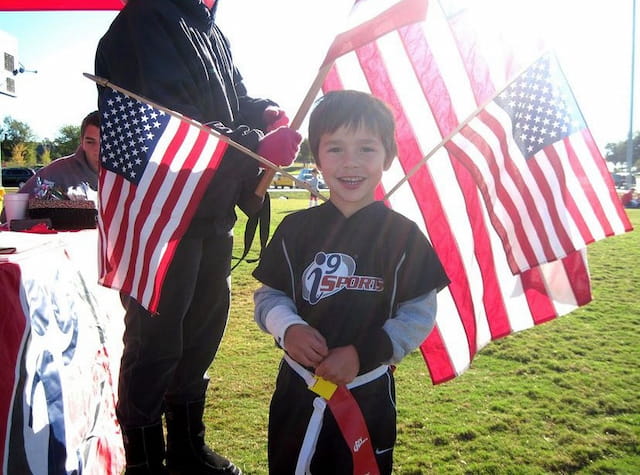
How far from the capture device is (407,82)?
235 cm

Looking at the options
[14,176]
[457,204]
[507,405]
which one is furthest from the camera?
[14,176]

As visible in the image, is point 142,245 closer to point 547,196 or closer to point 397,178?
point 397,178

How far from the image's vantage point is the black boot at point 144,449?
6.43ft

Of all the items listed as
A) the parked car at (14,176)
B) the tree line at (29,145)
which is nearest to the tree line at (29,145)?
the tree line at (29,145)

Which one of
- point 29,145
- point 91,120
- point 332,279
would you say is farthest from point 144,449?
point 29,145

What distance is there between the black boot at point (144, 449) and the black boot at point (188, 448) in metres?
0.22

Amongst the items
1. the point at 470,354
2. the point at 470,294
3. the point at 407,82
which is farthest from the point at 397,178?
the point at 470,354

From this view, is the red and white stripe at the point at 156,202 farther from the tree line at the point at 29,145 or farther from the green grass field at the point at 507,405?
the tree line at the point at 29,145

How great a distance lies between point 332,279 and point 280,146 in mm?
523

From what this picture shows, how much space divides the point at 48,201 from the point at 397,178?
1.85 meters

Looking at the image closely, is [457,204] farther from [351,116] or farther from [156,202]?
[156,202]

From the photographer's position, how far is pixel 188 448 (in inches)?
88.2

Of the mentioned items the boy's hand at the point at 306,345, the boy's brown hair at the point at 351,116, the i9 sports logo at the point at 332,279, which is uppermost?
the boy's brown hair at the point at 351,116

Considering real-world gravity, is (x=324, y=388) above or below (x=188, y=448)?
above
